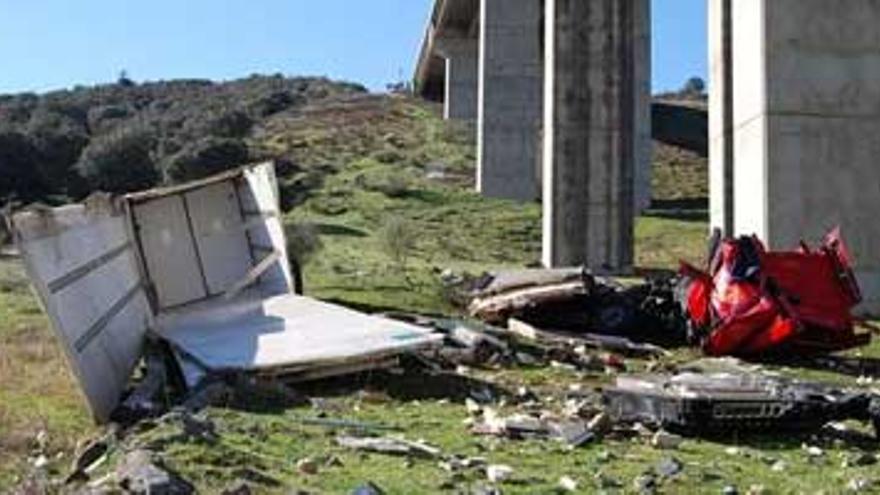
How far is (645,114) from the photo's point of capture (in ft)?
177

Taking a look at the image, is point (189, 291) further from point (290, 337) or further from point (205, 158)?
point (205, 158)

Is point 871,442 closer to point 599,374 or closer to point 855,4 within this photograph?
point 599,374

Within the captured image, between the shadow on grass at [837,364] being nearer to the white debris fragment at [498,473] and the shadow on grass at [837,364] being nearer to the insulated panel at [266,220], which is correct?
the insulated panel at [266,220]

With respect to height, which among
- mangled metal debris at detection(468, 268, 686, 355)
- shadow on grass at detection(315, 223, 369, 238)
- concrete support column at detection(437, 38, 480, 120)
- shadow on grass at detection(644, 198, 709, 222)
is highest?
concrete support column at detection(437, 38, 480, 120)

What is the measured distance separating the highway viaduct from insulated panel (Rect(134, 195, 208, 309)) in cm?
759

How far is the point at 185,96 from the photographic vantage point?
10631 cm

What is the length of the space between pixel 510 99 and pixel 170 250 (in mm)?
30172

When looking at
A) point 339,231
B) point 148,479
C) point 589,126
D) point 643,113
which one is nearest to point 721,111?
point 589,126

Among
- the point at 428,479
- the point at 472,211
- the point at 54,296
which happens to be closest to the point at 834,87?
the point at 54,296

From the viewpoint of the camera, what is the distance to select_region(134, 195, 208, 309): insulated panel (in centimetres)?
2020

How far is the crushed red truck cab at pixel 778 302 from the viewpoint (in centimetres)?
1466

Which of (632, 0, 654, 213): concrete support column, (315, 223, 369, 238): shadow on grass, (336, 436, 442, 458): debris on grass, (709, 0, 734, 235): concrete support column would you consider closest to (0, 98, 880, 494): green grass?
(336, 436, 442, 458): debris on grass

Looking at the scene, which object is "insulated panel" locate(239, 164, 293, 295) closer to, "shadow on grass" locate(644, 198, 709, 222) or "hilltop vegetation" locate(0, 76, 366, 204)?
"hilltop vegetation" locate(0, 76, 366, 204)

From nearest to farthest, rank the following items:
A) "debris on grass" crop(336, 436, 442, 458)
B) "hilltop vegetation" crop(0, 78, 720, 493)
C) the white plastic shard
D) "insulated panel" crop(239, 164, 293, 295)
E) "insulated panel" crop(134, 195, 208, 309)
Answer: "hilltop vegetation" crop(0, 78, 720, 493) → "debris on grass" crop(336, 436, 442, 458) → the white plastic shard → "insulated panel" crop(239, 164, 293, 295) → "insulated panel" crop(134, 195, 208, 309)
